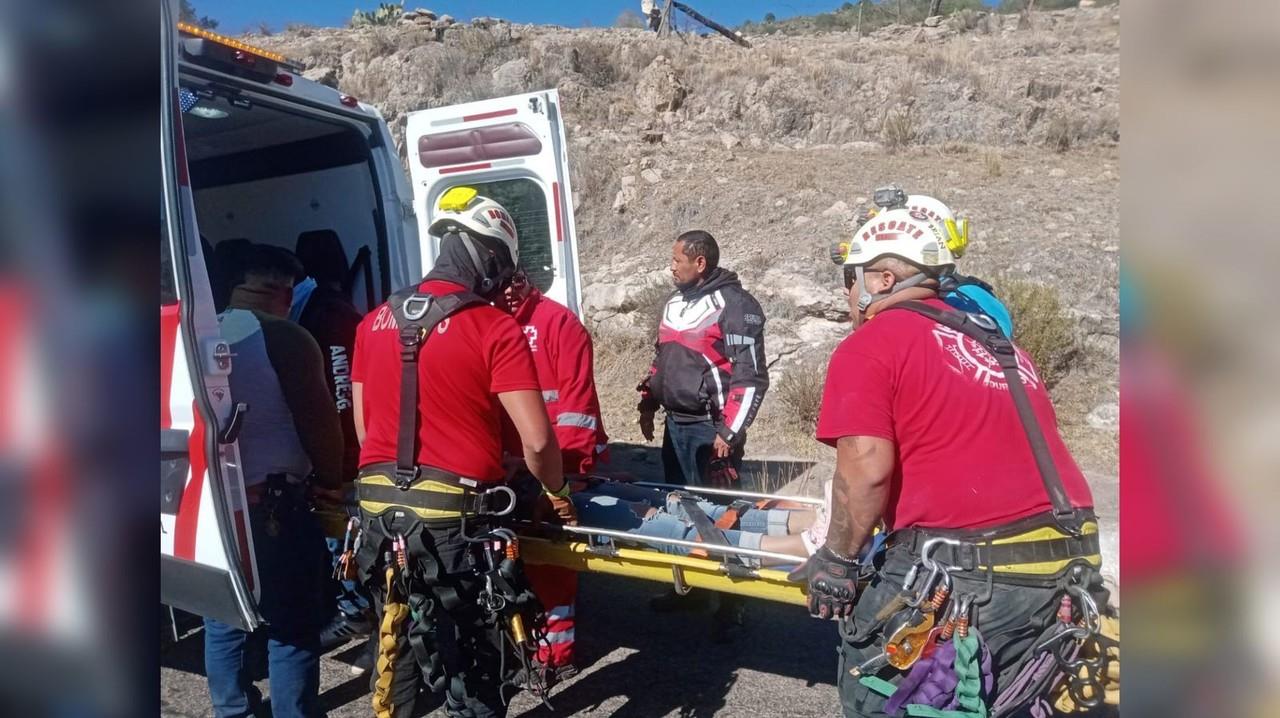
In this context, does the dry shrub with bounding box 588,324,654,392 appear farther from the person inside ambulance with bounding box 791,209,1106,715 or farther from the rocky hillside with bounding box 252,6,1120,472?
the person inside ambulance with bounding box 791,209,1106,715

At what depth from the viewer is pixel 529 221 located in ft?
15.9

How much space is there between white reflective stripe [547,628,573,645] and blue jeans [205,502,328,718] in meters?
0.92

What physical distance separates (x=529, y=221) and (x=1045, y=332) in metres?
5.15

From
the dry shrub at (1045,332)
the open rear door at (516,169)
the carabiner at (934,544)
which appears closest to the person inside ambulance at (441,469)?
the carabiner at (934,544)

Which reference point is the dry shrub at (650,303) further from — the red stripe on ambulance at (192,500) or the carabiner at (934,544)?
the carabiner at (934,544)

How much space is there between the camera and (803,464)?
6.60m

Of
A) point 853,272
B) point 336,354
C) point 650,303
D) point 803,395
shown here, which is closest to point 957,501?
point 853,272

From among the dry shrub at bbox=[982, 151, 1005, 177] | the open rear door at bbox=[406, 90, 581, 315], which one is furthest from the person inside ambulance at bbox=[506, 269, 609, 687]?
the dry shrub at bbox=[982, 151, 1005, 177]

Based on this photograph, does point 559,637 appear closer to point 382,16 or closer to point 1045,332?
point 1045,332

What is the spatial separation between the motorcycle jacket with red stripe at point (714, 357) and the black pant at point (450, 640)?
1.74 m

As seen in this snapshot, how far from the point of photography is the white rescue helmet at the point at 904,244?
8.13 feet

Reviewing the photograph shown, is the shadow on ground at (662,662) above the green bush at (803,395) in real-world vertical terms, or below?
below

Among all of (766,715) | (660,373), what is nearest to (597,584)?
(660,373)
